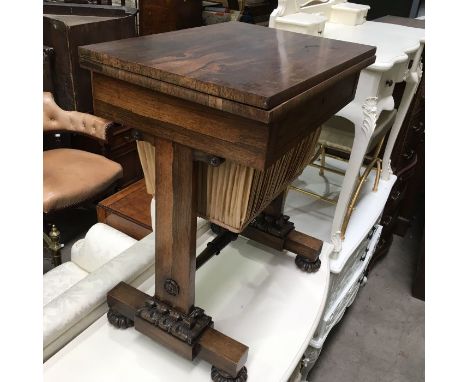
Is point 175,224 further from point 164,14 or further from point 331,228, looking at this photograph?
point 164,14

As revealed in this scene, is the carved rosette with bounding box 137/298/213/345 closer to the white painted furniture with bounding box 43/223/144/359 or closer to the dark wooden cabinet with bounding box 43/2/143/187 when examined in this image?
the white painted furniture with bounding box 43/223/144/359

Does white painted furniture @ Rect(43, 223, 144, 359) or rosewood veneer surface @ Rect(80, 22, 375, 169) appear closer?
rosewood veneer surface @ Rect(80, 22, 375, 169)

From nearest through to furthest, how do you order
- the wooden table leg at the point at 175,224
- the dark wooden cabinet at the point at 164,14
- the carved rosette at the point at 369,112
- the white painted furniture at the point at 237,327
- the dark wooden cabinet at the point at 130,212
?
1. the wooden table leg at the point at 175,224
2. the white painted furniture at the point at 237,327
3. the carved rosette at the point at 369,112
4. the dark wooden cabinet at the point at 130,212
5. the dark wooden cabinet at the point at 164,14

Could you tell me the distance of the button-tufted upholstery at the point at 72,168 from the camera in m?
1.79

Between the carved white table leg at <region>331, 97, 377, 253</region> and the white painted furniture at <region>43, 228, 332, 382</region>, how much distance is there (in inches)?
4.4

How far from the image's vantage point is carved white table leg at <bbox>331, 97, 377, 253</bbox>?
43.4 inches

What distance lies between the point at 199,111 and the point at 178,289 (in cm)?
37

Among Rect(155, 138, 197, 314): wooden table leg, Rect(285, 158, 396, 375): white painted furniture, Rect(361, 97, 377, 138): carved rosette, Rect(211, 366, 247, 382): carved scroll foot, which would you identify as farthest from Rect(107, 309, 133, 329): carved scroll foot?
Rect(361, 97, 377, 138): carved rosette

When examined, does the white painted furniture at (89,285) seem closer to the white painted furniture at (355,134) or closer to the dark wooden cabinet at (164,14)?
the white painted furniture at (355,134)

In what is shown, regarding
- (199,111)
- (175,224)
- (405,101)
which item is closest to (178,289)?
(175,224)

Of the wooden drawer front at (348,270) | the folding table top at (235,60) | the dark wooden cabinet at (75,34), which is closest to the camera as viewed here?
the folding table top at (235,60)

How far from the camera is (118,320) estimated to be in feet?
2.92

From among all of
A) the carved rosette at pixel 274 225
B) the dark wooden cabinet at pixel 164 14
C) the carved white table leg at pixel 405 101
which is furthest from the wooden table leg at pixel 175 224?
the dark wooden cabinet at pixel 164 14

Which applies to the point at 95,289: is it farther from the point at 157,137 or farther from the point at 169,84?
the point at 169,84
